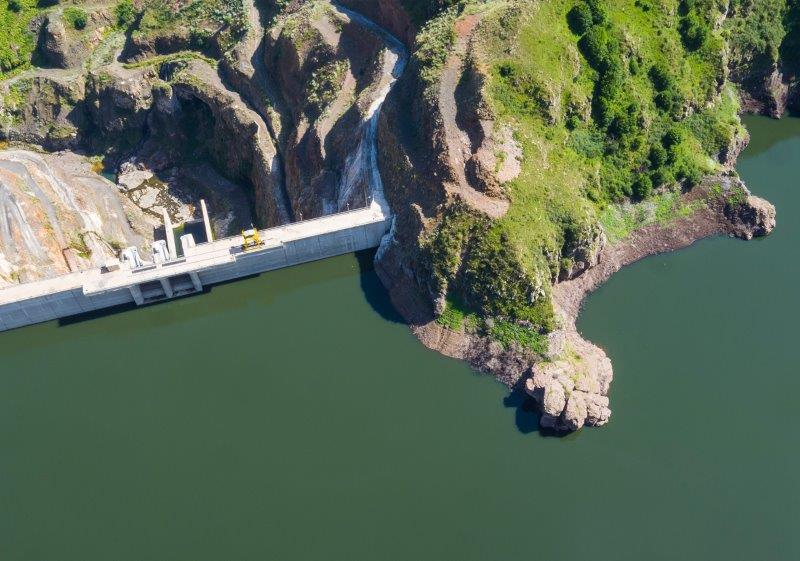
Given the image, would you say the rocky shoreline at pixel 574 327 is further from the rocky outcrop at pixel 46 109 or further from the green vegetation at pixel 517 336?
the rocky outcrop at pixel 46 109

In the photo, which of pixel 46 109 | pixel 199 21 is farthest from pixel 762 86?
pixel 46 109

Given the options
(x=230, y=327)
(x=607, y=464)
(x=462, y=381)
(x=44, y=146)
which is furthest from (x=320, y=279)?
(x=44, y=146)

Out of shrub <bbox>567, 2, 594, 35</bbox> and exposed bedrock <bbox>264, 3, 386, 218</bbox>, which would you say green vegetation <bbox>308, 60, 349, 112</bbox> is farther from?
shrub <bbox>567, 2, 594, 35</bbox>

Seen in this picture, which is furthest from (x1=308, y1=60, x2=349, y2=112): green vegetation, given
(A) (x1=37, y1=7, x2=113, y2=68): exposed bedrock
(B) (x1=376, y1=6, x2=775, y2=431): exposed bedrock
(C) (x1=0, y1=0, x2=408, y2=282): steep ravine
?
(A) (x1=37, y1=7, x2=113, y2=68): exposed bedrock

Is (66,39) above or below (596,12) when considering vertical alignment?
above

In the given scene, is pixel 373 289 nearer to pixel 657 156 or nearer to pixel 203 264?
pixel 203 264

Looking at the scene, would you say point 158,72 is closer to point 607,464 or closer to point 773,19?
point 607,464
